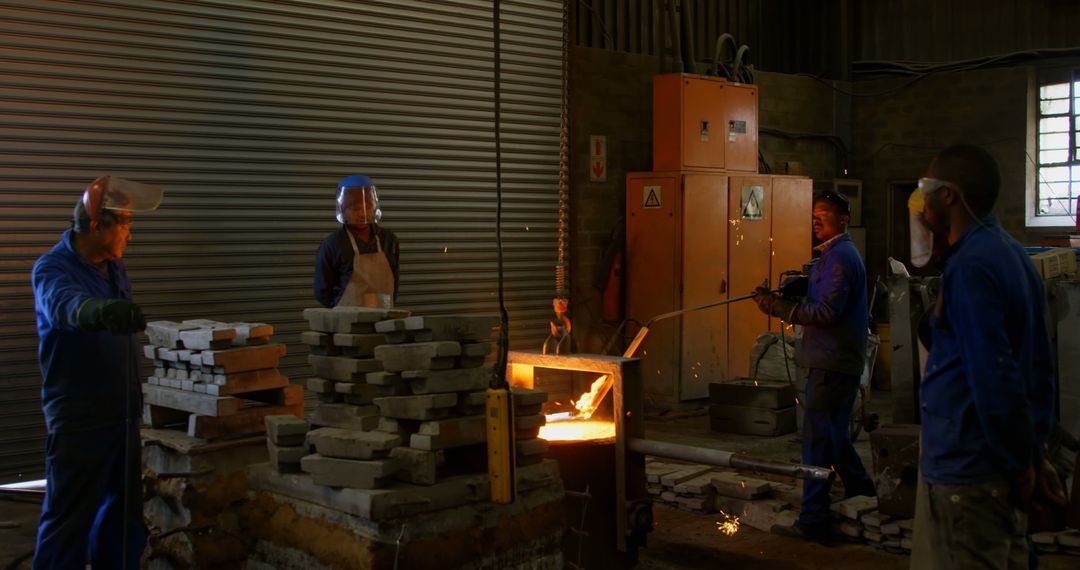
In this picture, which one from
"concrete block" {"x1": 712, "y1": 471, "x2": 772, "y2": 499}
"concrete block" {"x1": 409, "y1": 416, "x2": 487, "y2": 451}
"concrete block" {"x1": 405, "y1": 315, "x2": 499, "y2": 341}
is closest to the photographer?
"concrete block" {"x1": 409, "y1": 416, "x2": 487, "y2": 451}

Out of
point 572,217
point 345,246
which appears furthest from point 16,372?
point 572,217

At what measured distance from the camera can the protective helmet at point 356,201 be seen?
7086 mm

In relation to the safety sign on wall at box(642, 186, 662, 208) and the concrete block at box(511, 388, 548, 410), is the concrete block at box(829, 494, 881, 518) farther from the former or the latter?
the safety sign on wall at box(642, 186, 662, 208)

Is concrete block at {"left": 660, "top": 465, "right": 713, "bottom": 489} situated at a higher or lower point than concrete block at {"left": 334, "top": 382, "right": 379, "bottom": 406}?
lower

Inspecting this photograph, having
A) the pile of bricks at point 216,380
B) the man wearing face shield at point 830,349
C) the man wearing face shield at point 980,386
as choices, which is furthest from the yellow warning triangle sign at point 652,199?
the man wearing face shield at point 980,386

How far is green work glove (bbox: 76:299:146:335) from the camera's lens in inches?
173

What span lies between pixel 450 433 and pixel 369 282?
2934mm

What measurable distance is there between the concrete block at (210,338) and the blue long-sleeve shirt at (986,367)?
11.0ft

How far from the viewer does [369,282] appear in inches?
282

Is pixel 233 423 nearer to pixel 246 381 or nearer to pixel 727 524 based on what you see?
pixel 246 381

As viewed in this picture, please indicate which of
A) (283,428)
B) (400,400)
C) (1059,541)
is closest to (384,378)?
(400,400)

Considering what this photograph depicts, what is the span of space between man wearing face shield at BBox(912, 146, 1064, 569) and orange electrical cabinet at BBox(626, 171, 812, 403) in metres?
6.73

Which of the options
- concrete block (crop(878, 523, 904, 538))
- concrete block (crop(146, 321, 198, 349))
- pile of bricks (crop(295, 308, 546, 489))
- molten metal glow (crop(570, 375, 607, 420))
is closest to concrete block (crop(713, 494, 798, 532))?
concrete block (crop(878, 523, 904, 538))

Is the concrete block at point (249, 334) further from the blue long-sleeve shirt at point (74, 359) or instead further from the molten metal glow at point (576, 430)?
the molten metal glow at point (576, 430)
